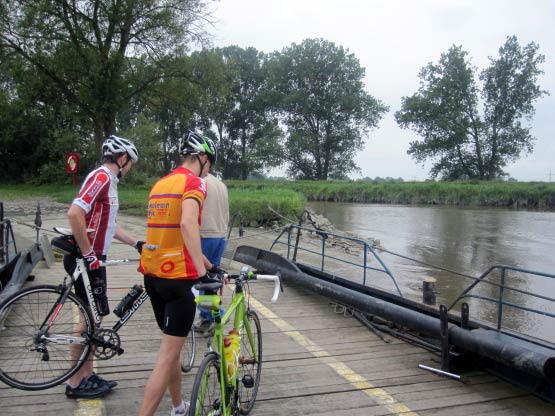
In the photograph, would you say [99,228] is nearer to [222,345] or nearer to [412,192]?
[222,345]

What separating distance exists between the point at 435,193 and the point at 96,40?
100 feet

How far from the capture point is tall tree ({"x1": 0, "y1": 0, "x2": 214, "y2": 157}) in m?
25.9

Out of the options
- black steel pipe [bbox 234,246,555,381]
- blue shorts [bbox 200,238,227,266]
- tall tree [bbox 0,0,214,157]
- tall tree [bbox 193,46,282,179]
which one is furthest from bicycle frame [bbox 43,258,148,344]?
tall tree [bbox 193,46,282,179]

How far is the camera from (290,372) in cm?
457

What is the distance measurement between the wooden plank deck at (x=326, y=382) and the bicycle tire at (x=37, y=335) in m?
0.17

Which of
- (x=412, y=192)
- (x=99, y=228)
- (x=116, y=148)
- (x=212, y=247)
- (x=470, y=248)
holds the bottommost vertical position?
(x=470, y=248)

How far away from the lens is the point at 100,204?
144 inches

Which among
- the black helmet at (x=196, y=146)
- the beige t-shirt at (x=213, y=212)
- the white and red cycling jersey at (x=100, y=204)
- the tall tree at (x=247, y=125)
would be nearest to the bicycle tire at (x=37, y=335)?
the white and red cycling jersey at (x=100, y=204)

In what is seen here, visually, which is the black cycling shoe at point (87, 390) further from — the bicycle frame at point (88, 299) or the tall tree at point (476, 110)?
the tall tree at point (476, 110)

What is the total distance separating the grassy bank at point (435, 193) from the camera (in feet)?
134

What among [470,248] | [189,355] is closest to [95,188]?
[189,355]

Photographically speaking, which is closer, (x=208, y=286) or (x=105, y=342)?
(x=208, y=286)

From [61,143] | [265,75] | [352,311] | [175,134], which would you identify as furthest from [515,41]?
[352,311]

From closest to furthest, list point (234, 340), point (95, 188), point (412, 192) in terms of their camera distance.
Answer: point (234, 340) < point (95, 188) < point (412, 192)
